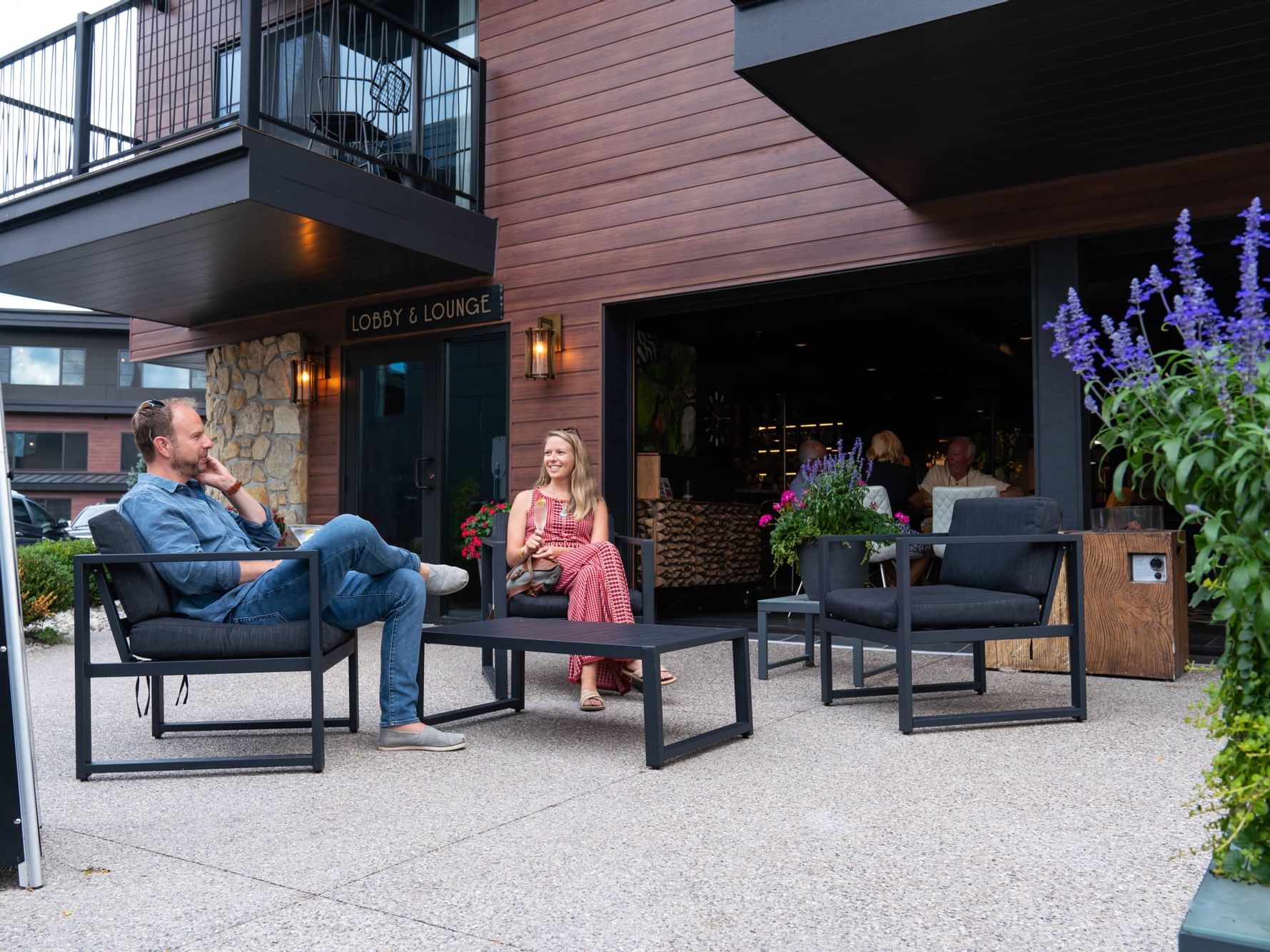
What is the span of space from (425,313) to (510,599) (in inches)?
133

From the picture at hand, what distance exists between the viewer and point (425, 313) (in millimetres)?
6887

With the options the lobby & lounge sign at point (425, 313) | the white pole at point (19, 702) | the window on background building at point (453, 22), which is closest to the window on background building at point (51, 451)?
the lobby & lounge sign at point (425, 313)

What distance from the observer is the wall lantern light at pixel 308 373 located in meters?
7.57

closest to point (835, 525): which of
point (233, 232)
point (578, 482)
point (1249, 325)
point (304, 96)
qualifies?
point (578, 482)

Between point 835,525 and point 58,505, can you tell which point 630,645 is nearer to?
point 835,525

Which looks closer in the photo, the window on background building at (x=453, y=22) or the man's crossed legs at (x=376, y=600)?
the man's crossed legs at (x=376, y=600)

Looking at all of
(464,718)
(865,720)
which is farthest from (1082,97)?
(464,718)

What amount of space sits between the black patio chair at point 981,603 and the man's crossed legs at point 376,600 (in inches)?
54.2

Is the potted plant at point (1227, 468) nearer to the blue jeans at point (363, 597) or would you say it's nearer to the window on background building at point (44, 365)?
the blue jeans at point (363, 597)

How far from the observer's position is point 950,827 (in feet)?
7.34

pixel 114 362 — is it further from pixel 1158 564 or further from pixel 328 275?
pixel 1158 564

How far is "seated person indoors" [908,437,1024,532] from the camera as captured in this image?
21.6 ft

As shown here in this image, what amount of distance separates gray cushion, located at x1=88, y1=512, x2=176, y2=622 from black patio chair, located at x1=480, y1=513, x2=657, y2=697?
4.23 feet

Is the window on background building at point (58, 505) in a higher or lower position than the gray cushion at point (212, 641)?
higher
